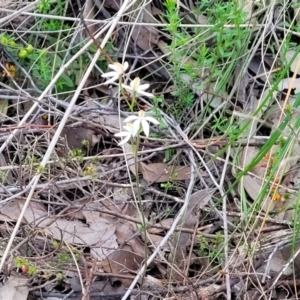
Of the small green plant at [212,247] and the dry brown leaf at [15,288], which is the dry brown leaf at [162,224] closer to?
the small green plant at [212,247]

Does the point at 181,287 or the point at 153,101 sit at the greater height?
the point at 153,101

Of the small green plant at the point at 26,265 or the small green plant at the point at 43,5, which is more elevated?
the small green plant at the point at 43,5

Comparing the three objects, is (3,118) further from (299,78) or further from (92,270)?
(299,78)

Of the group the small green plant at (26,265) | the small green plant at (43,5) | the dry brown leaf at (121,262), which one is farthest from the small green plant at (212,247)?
the small green plant at (43,5)

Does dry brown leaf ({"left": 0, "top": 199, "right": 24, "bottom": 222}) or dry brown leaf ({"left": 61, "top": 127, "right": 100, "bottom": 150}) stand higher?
dry brown leaf ({"left": 61, "top": 127, "right": 100, "bottom": 150})

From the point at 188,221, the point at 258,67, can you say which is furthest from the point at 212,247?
the point at 258,67

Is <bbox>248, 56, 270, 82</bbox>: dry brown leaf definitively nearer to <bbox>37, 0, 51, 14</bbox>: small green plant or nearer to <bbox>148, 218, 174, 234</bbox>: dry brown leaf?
<bbox>148, 218, 174, 234</bbox>: dry brown leaf

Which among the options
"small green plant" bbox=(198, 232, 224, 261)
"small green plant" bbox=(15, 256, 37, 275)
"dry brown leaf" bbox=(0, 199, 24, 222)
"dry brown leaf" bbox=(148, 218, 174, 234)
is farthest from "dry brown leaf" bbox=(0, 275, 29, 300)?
"small green plant" bbox=(198, 232, 224, 261)

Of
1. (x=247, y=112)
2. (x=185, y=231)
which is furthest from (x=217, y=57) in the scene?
(x=185, y=231)
